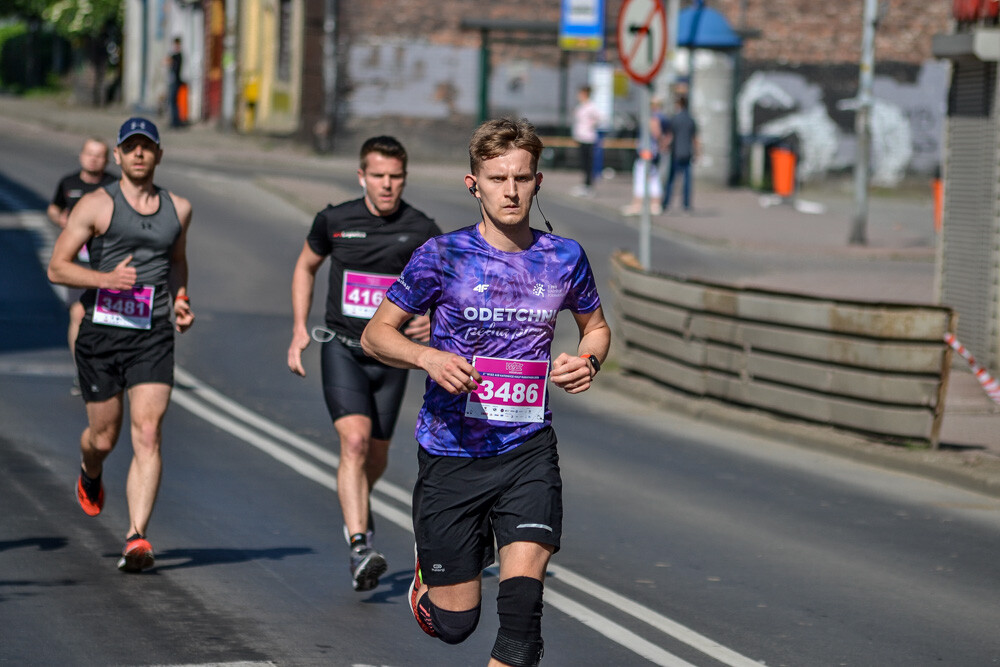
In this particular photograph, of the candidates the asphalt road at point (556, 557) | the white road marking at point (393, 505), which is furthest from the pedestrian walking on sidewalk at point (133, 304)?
the white road marking at point (393, 505)

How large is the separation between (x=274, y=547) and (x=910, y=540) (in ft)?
11.7

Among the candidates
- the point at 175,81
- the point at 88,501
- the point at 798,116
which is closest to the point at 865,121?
the point at 798,116

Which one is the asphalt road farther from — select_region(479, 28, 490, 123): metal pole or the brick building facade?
select_region(479, 28, 490, 123): metal pole

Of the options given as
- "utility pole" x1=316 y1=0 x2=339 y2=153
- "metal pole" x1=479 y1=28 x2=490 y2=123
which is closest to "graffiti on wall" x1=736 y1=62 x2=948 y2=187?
"metal pole" x1=479 y1=28 x2=490 y2=123

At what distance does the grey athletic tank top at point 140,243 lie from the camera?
791cm

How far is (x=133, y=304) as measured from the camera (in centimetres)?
793

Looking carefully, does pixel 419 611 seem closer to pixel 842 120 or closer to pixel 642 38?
pixel 642 38

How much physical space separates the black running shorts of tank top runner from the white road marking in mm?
1410

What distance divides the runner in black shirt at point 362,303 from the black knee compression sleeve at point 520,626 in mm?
2433

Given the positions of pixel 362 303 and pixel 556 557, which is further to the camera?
pixel 556 557

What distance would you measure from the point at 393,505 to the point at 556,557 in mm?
1511

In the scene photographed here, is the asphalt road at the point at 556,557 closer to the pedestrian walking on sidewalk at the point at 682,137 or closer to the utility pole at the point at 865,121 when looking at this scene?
the utility pole at the point at 865,121

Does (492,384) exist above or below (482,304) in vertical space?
below

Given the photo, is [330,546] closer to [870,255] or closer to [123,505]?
[123,505]
